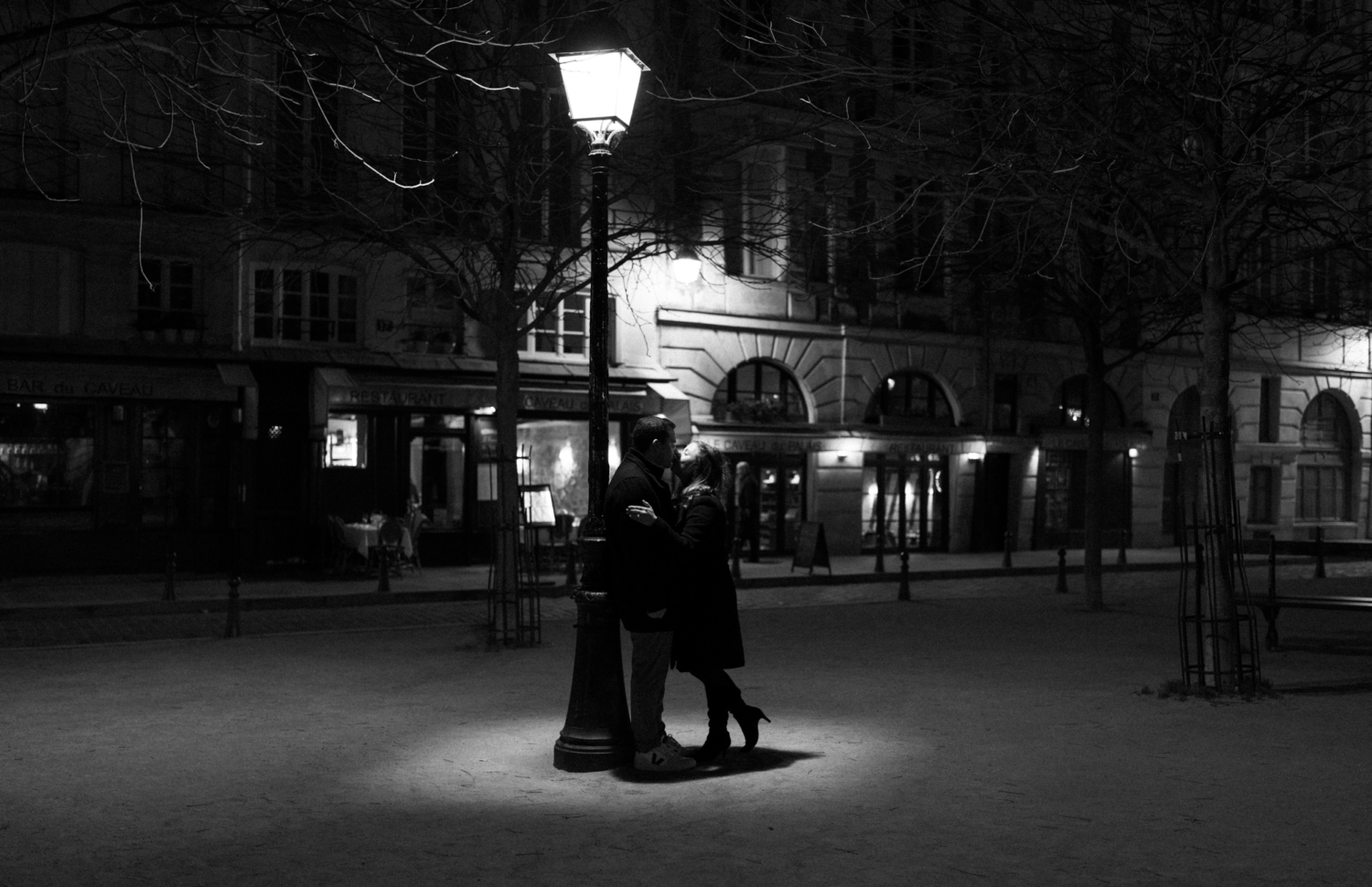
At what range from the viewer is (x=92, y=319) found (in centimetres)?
2308

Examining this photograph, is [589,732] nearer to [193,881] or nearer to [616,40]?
[193,881]

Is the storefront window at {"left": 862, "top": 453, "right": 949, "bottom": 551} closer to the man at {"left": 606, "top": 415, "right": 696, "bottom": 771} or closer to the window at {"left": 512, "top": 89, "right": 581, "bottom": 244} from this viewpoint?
the window at {"left": 512, "top": 89, "right": 581, "bottom": 244}

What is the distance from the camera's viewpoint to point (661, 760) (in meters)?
8.11

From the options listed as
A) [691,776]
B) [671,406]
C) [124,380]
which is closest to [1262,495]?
[671,406]

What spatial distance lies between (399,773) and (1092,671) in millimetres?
7029

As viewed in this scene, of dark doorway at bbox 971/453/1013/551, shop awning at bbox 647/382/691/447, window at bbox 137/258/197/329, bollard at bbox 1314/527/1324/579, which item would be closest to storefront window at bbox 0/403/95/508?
window at bbox 137/258/197/329

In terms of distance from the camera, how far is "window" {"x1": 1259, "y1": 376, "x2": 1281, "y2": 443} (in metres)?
39.0

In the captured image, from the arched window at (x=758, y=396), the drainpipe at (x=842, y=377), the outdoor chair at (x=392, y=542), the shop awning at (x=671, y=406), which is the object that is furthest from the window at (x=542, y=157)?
the drainpipe at (x=842, y=377)

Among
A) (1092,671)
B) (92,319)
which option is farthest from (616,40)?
(92,319)

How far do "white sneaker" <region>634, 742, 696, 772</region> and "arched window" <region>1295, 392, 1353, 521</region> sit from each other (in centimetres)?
3556

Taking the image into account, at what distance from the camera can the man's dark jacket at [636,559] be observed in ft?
26.2

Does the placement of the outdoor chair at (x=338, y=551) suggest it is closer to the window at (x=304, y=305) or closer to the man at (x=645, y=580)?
the window at (x=304, y=305)

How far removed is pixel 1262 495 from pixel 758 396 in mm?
16530

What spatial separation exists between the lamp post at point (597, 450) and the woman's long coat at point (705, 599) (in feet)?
1.38
